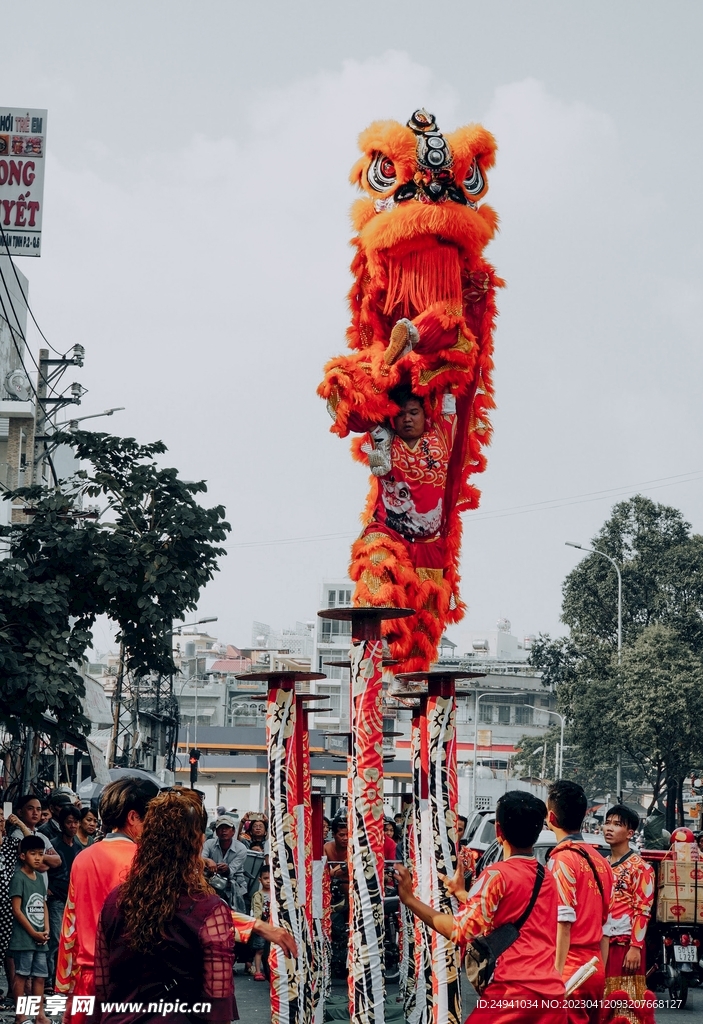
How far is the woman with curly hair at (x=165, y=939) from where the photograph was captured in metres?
4.77

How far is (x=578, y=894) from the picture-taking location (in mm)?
6512

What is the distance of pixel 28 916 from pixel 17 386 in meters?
25.3

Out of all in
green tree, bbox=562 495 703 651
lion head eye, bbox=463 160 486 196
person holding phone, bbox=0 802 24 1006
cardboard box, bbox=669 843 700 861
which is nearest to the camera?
person holding phone, bbox=0 802 24 1006

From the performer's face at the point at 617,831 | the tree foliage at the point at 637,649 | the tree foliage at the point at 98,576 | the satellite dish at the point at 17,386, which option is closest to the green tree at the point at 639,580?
the tree foliage at the point at 637,649

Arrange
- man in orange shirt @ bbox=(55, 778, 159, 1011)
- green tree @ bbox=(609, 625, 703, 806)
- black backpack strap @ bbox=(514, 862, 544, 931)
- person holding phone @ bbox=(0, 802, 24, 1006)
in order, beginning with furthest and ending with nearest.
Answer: green tree @ bbox=(609, 625, 703, 806), person holding phone @ bbox=(0, 802, 24, 1006), black backpack strap @ bbox=(514, 862, 544, 931), man in orange shirt @ bbox=(55, 778, 159, 1011)

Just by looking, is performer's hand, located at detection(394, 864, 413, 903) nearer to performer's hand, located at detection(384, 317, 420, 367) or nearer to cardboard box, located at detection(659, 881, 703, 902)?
cardboard box, located at detection(659, 881, 703, 902)

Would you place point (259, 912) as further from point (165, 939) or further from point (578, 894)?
point (165, 939)

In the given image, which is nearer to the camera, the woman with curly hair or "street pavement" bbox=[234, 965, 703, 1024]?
the woman with curly hair

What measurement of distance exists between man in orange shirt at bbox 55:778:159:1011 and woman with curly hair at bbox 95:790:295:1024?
0.69 metres

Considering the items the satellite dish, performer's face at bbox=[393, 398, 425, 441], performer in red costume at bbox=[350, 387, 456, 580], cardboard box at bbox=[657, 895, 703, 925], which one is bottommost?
cardboard box at bbox=[657, 895, 703, 925]

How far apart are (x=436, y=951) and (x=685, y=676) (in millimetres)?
26449

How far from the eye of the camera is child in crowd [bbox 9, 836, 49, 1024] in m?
10.0

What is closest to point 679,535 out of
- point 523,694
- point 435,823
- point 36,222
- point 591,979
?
point 36,222

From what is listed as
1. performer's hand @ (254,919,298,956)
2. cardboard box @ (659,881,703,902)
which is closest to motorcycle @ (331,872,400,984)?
cardboard box @ (659,881,703,902)
